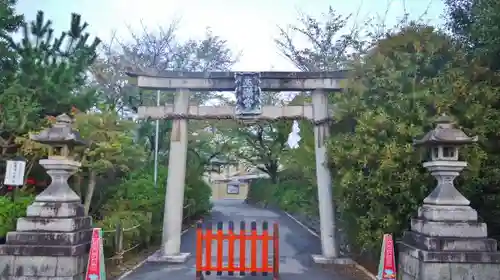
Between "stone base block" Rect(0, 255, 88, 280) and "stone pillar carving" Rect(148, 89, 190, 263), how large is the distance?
12.3 ft

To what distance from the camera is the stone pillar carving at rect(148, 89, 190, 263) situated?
10969 millimetres

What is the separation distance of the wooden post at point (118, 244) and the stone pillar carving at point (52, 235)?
2.07 meters

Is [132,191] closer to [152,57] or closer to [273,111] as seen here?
[273,111]

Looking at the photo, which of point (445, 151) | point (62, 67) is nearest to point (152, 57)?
point (62, 67)

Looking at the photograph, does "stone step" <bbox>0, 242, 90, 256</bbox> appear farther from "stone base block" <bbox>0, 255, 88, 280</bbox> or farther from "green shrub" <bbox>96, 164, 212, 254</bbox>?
"green shrub" <bbox>96, 164, 212, 254</bbox>

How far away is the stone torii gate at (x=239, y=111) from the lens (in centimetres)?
1108

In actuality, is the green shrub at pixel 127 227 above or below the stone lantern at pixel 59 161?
below

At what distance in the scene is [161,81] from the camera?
37.4 feet

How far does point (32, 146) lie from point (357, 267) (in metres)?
8.36

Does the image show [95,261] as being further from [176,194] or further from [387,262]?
[387,262]

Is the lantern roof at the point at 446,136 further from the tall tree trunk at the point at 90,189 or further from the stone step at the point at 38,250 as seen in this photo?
the tall tree trunk at the point at 90,189

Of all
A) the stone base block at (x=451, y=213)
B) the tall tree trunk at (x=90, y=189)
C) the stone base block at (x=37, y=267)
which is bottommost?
the stone base block at (x=37, y=267)

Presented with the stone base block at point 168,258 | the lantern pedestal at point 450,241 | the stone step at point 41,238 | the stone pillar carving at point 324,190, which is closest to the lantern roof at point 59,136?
the stone step at point 41,238

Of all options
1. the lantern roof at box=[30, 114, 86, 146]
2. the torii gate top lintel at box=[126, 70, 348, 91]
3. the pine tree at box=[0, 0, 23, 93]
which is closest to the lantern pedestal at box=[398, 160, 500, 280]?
the torii gate top lintel at box=[126, 70, 348, 91]
